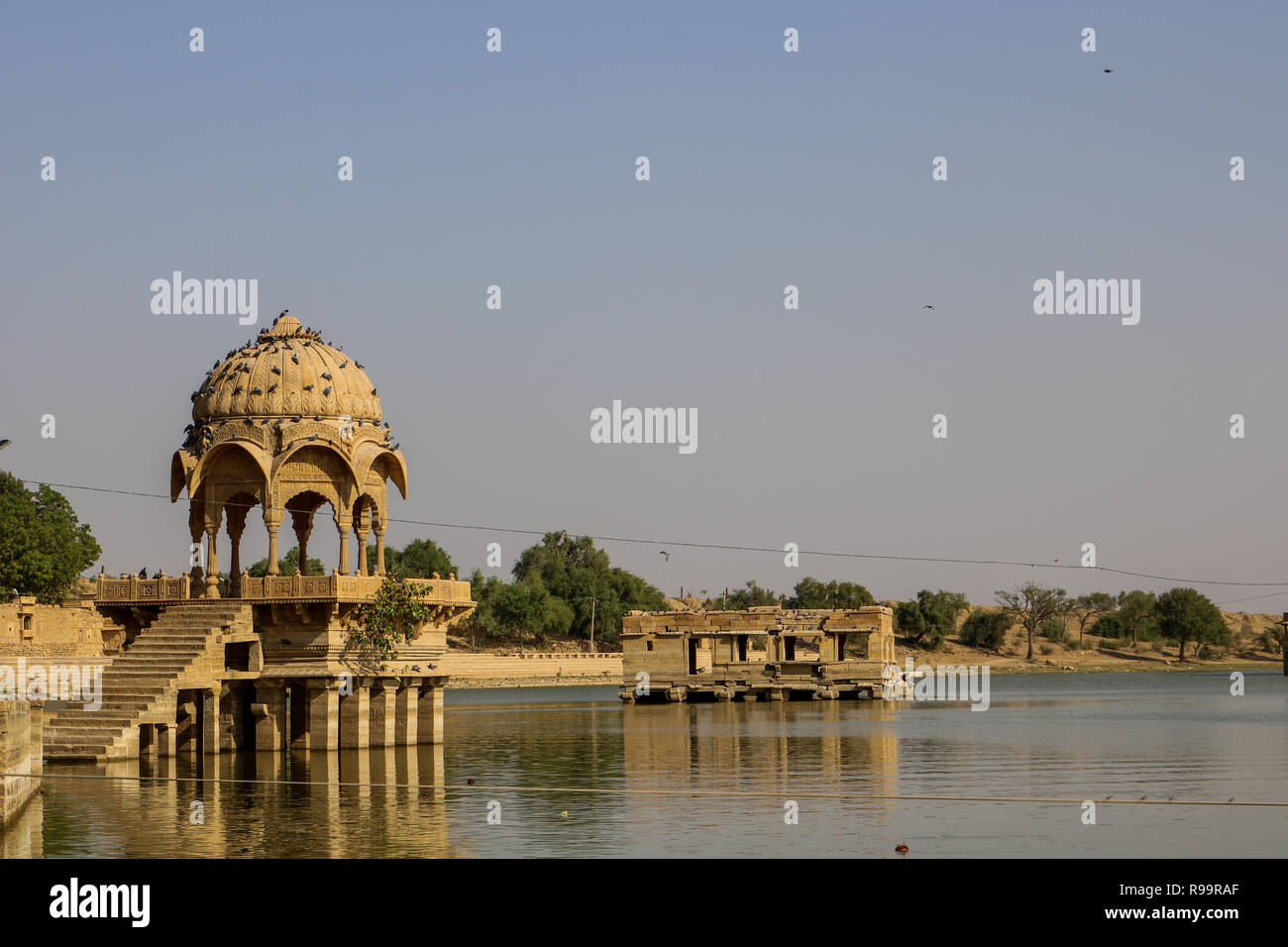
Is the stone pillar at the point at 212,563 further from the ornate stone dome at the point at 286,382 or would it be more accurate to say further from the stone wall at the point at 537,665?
the stone wall at the point at 537,665

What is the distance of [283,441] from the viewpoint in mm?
42625

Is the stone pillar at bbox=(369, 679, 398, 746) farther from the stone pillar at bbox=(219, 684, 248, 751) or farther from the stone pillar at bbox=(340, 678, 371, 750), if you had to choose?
the stone pillar at bbox=(219, 684, 248, 751)

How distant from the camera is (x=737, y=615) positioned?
87.0 metres

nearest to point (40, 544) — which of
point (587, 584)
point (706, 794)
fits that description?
point (587, 584)

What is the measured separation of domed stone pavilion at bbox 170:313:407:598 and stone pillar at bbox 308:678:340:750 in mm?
3604

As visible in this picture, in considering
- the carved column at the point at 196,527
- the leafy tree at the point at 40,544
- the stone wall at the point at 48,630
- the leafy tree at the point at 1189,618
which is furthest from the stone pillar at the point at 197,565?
the leafy tree at the point at 1189,618

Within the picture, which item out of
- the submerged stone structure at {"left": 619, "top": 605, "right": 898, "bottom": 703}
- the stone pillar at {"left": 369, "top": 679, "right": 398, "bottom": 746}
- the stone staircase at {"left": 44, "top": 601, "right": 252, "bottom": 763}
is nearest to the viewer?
the stone staircase at {"left": 44, "top": 601, "right": 252, "bottom": 763}

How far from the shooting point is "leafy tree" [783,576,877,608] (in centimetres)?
14185

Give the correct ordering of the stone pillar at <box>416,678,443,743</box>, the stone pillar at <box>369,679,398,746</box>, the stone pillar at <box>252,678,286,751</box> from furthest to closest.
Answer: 1. the stone pillar at <box>416,678,443,743</box>
2. the stone pillar at <box>369,679,398,746</box>
3. the stone pillar at <box>252,678,286,751</box>

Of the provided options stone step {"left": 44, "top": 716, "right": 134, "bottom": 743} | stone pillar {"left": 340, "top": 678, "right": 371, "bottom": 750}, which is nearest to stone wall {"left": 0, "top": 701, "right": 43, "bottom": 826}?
stone step {"left": 44, "top": 716, "right": 134, "bottom": 743}

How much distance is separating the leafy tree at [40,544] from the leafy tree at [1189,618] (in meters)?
95.7

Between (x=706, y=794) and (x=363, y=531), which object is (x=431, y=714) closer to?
(x=363, y=531)

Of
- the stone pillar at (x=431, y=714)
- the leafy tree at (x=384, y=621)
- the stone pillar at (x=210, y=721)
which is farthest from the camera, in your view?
the stone pillar at (x=431, y=714)

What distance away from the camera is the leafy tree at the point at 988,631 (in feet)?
493
